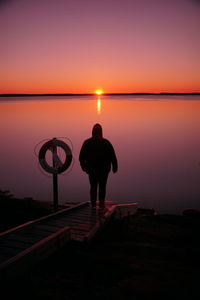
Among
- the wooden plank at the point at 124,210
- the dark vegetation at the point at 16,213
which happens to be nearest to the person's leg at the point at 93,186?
the wooden plank at the point at 124,210

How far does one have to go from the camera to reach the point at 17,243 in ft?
13.6

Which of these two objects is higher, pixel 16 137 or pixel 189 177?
pixel 16 137

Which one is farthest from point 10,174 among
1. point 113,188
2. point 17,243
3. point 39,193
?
point 17,243

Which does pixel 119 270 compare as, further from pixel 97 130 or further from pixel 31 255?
pixel 97 130

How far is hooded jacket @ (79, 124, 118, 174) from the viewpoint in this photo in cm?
684

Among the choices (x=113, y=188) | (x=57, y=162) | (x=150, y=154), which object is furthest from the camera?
(x=150, y=154)

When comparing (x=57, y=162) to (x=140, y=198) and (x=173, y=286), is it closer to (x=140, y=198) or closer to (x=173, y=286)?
(x=173, y=286)

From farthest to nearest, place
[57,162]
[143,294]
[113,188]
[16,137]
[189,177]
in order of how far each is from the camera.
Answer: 1. [16,137]
2. [189,177]
3. [113,188]
4. [57,162]
5. [143,294]

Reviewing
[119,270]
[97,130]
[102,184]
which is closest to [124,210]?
[102,184]

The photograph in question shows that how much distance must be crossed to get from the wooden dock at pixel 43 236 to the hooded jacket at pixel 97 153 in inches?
39.2

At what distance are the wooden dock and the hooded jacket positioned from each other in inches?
39.2

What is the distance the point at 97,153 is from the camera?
22.5 feet

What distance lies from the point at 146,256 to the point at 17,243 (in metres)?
1.97

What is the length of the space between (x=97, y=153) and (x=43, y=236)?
9.08 ft
